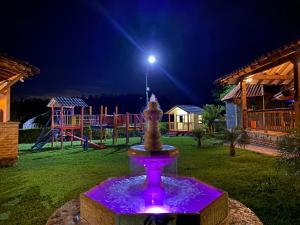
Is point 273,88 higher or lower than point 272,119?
higher

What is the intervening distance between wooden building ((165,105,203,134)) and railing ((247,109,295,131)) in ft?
50.1

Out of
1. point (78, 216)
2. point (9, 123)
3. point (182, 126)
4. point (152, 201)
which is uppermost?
point (9, 123)

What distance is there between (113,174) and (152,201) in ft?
15.3

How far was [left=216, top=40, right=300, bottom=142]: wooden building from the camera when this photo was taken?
9.54 meters

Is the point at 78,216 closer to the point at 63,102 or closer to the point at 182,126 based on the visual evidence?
the point at 63,102

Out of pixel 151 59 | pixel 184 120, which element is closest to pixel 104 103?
pixel 184 120

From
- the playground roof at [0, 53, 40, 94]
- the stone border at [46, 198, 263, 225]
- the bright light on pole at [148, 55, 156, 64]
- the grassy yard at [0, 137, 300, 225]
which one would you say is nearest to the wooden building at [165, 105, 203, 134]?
the bright light on pole at [148, 55, 156, 64]

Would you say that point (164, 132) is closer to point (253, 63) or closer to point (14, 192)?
point (253, 63)

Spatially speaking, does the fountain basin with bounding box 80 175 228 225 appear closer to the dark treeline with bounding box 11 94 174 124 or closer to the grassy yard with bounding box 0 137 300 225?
the grassy yard with bounding box 0 137 300 225

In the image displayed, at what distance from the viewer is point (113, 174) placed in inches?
333

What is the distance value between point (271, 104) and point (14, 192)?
18.9 m

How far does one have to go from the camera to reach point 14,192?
21.6 ft

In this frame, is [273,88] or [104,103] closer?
[273,88]

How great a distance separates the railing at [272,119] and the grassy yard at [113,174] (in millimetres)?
1939
